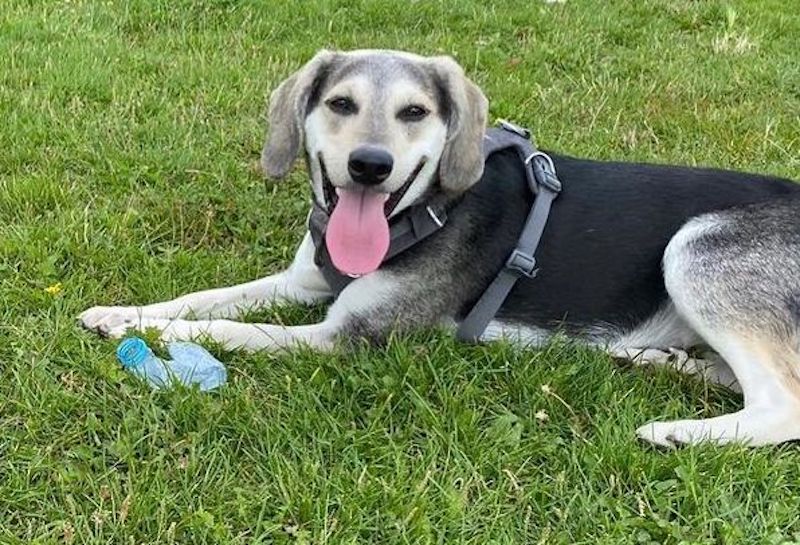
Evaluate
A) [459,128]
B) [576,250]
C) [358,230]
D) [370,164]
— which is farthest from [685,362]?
[370,164]

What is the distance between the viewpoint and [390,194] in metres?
3.97

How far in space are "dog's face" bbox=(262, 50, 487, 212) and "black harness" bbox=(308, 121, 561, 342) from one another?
99mm

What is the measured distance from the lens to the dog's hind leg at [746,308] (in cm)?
365

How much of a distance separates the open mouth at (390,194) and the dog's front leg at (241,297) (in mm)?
415

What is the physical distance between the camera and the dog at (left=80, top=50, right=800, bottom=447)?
396 centimetres

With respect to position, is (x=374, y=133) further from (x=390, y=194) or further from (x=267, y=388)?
(x=267, y=388)

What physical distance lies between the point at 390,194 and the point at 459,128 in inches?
16.9

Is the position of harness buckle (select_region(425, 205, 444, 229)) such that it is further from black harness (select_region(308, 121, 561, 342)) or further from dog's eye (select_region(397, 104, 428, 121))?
dog's eye (select_region(397, 104, 428, 121))

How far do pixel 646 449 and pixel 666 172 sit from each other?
4.52 feet

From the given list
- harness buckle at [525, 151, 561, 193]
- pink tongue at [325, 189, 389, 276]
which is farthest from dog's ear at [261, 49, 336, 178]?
harness buckle at [525, 151, 561, 193]

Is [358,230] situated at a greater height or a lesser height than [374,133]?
lesser

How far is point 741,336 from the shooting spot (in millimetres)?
3922

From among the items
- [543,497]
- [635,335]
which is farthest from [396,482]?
[635,335]

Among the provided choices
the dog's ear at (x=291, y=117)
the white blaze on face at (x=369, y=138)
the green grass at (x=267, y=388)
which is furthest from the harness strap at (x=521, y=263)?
the dog's ear at (x=291, y=117)
